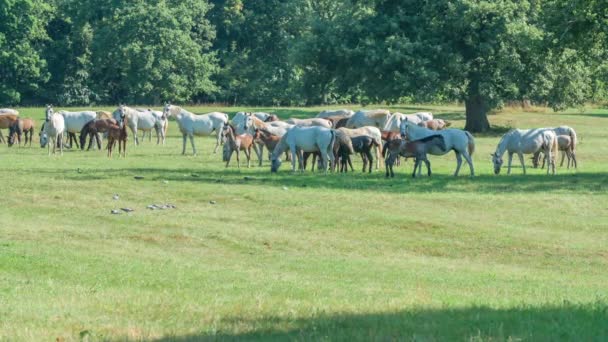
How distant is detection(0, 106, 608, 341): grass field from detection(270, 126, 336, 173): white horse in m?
0.67

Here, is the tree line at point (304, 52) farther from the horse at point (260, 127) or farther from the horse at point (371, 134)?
A: the horse at point (260, 127)

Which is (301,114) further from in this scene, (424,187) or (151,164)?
(424,187)

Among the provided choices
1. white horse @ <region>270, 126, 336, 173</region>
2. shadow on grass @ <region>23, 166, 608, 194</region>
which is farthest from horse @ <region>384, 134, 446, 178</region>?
white horse @ <region>270, 126, 336, 173</region>

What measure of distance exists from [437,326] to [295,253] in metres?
12.1

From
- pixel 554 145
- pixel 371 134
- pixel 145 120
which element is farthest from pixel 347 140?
pixel 145 120

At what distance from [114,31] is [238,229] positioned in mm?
67001

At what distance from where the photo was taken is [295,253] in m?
22.4

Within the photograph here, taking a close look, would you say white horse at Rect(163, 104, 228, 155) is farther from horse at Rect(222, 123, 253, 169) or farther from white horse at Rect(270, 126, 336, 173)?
white horse at Rect(270, 126, 336, 173)

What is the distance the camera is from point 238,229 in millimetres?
24859

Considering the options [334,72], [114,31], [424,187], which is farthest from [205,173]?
[114,31]

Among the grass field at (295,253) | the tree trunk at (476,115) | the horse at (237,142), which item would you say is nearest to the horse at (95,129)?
the grass field at (295,253)

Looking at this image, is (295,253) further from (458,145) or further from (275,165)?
(458,145)

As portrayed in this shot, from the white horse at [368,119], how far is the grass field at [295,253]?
33.9 feet

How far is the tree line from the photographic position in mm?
61094
